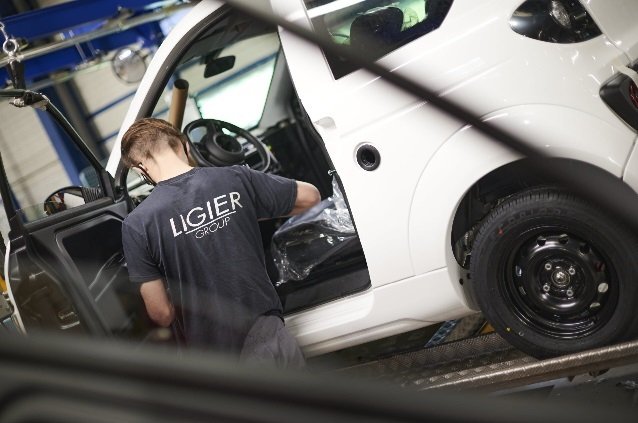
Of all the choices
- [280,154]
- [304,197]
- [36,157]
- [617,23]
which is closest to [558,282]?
[617,23]

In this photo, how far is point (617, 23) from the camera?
1700mm

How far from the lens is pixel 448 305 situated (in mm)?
2023

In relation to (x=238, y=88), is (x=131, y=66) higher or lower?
higher

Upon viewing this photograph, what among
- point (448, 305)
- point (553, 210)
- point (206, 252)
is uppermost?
point (206, 252)

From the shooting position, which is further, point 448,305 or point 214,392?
point 448,305

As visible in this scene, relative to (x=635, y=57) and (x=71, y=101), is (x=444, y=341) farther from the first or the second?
(x=71, y=101)

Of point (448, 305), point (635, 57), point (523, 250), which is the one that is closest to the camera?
point (635, 57)

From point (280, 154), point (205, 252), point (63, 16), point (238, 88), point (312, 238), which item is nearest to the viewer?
point (205, 252)

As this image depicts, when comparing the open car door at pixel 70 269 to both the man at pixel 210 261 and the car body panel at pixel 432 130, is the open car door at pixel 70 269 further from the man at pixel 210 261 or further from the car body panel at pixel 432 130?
the car body panel at pixel 432 130

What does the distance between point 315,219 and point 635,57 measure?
1.69 meters

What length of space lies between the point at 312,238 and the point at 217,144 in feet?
2.92

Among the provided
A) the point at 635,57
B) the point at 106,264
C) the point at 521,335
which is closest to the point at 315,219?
the point at 106,264

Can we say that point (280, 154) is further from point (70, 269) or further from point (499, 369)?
point (499, 369)

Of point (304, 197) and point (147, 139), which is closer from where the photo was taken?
point (147, 139)
